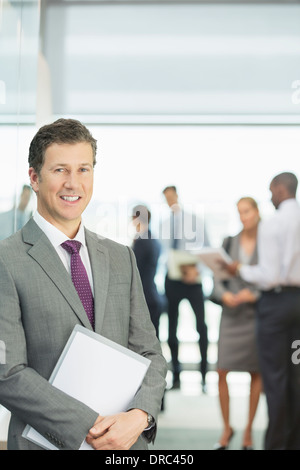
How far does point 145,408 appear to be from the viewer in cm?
115

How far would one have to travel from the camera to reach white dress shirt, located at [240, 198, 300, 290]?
2998mm

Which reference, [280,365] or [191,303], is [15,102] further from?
[191,303]

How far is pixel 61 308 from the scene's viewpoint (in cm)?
117

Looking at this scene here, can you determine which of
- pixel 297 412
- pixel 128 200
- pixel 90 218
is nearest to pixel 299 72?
pixel 128 200

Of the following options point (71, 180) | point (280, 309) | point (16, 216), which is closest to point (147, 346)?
point (71, 180)

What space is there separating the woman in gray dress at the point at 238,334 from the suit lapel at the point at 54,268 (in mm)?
2260

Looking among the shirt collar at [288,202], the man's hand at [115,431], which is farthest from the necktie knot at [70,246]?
the shirt collar at [288,202]

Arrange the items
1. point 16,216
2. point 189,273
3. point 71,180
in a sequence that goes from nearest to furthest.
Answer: point 71,180
point 16,216
point 189,273

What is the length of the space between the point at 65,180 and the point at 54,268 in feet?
0.58

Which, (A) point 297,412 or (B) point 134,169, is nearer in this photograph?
(A) point 297,412

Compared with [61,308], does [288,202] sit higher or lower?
higher

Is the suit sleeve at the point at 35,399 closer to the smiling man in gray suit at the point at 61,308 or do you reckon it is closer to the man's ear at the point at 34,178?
the smiling man in gray suit at the point at 61,308
